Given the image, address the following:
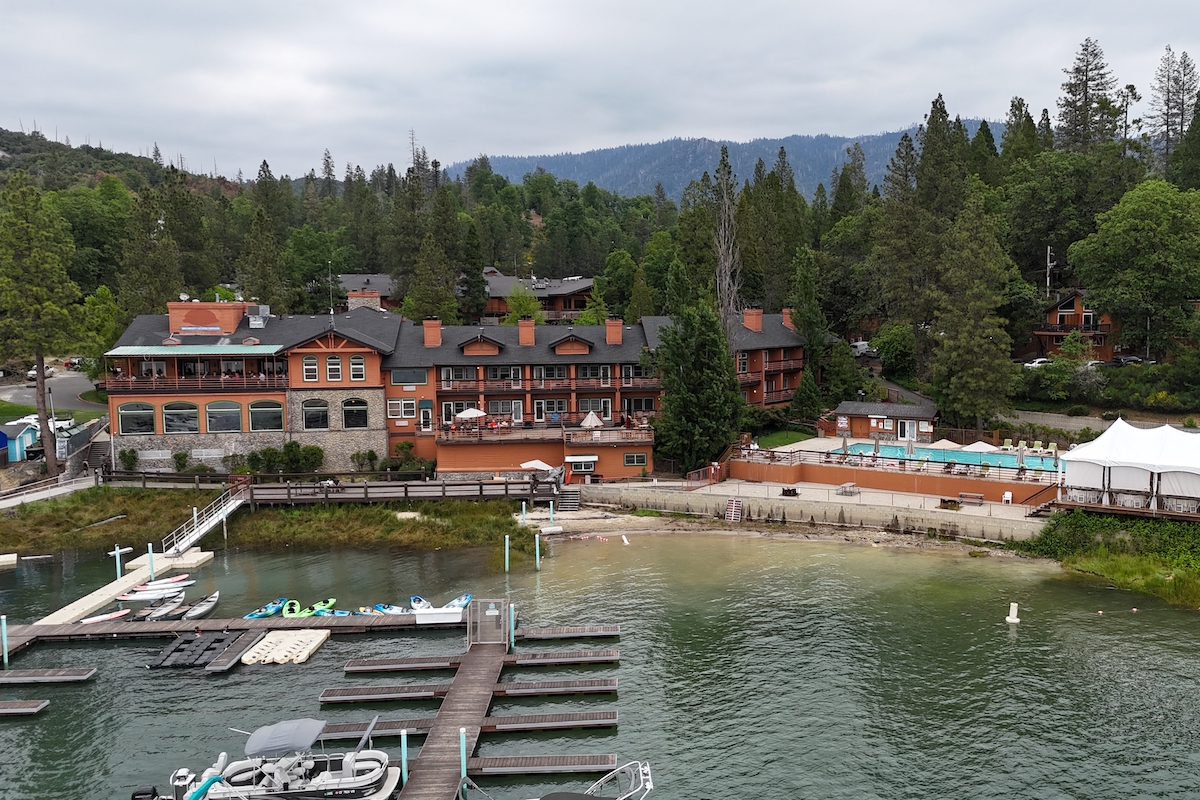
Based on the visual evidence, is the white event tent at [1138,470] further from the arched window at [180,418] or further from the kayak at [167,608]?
the arched window at [180,418]

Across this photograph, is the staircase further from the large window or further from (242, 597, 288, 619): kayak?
(242, 597, 288, 619): kayak

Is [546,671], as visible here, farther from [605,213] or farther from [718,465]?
[605,213]

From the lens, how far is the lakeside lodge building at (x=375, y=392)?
50.6 meters

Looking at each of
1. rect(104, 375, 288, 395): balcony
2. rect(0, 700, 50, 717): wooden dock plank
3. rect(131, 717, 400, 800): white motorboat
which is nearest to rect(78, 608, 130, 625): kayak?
rect(0, 700, 50, 717): wooden dock plank

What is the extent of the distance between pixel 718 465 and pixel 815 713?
24.1 metres

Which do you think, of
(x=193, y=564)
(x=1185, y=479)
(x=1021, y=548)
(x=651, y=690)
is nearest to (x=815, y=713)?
(x=651, y=690)

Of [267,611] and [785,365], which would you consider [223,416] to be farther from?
[785,365]

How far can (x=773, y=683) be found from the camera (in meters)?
28.0

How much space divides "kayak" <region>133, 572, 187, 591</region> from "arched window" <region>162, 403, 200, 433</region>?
14796 millimetres

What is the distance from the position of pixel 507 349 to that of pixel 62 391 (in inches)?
1553

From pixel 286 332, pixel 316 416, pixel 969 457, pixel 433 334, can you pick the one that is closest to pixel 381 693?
pixel 316 416

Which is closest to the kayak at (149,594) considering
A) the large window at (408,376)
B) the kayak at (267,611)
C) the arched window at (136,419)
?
the kayak at (267,611)

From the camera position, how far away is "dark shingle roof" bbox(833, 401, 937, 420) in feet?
176

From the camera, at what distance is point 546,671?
97.1 feet
